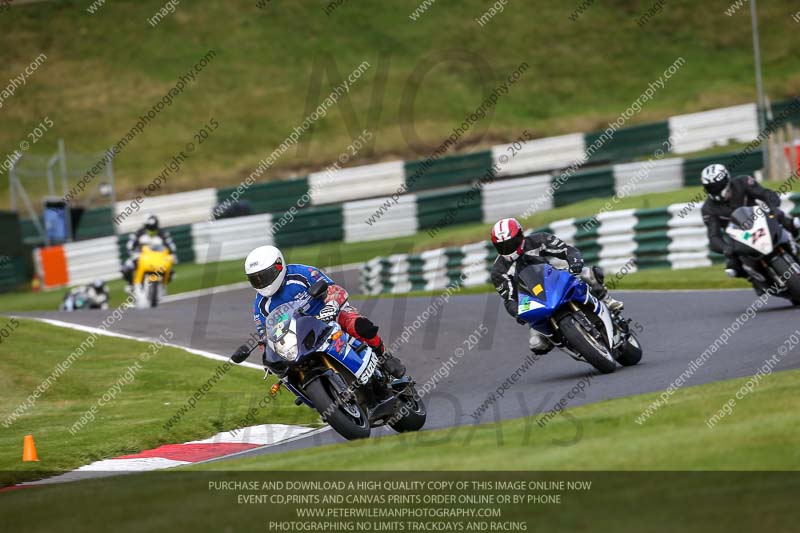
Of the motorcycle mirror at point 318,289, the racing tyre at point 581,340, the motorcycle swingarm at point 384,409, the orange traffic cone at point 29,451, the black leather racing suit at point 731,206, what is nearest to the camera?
the motorcycle mirror at point 318,289

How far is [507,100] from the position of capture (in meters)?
42.5

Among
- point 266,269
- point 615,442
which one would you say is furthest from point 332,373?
point 615,442

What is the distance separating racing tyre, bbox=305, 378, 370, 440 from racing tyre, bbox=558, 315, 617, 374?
2601 millimetres

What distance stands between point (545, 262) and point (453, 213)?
57.7 feet

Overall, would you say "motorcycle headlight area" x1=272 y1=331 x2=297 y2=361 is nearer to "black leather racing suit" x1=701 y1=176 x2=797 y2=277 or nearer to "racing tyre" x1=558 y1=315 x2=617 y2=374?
"racing tyre" x1=558 y1=315 x2=617 y2=374

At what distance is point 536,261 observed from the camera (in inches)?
488

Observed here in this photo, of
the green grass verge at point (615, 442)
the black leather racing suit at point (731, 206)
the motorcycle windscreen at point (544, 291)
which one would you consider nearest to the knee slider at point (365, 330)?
the green grass verge at point (615, 442)

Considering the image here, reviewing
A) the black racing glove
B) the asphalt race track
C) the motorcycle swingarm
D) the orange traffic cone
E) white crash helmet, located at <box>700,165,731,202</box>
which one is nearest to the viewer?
the motorcycle swingarm

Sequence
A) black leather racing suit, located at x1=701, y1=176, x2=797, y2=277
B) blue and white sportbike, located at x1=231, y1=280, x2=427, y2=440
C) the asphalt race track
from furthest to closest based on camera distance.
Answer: black leather racing suit, located at x1=701, y1=176, x2=797, y2=277, the asphalt race track, blue and white sportbike, located at x1=231, y1=280, x2=427, y2=440

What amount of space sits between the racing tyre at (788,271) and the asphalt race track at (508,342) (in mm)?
323

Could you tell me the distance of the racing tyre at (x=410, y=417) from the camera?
1059 cm

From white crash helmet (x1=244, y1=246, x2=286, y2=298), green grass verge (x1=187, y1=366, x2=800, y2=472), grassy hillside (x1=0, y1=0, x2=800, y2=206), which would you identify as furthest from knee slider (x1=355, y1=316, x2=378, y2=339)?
grassy hillside (x1=0, y1=0, x2=800, y2=206)

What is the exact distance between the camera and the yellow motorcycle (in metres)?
23.3

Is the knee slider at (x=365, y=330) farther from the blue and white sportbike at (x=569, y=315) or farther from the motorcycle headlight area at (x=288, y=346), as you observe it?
the blue and white sportbike at (x=569, y=315)
